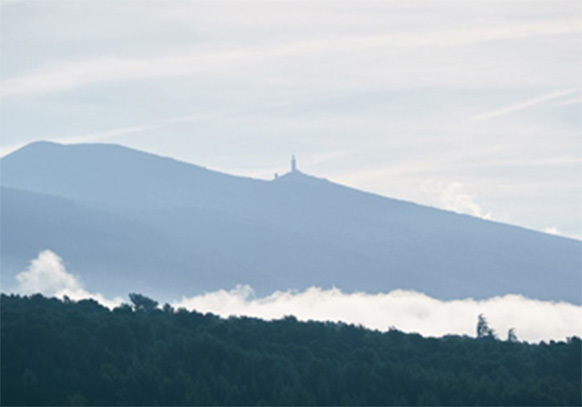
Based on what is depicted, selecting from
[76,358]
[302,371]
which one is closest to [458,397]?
[302,371]

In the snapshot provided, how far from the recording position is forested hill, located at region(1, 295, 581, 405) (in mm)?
149375

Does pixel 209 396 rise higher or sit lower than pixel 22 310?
lower

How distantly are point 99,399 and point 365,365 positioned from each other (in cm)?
3400

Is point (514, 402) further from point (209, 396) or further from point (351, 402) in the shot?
point (209, 396)

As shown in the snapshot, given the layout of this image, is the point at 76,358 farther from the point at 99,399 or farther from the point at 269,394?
the point at 269,394

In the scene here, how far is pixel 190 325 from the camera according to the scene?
19850 cm

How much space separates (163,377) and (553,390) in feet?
141

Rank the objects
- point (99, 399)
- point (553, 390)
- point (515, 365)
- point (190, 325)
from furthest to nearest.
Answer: point (190, 325)
point (515, 365)
point (553, 390)
point (99, 399)

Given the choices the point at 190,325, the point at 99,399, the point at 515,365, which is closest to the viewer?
the point at 99,399

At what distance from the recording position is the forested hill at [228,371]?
5881 inches

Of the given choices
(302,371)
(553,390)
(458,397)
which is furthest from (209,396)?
(553,390)

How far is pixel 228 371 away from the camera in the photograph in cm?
16025

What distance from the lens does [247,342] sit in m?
181

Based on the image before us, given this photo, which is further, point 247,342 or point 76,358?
point 247,342
